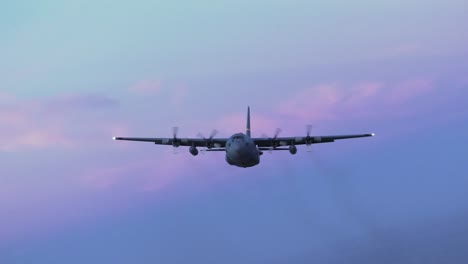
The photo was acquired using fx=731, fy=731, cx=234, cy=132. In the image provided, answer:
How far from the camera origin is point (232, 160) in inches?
4318

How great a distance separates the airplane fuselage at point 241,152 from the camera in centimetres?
10762

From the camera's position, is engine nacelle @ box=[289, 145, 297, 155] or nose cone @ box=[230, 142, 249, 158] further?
engine nacelle @ box=[289, 145, 297, 155]

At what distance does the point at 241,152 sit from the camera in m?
107

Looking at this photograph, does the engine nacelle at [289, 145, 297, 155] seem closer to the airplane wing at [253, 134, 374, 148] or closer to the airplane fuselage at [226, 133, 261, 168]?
the airplane fuselage at [226, 133, 261, 168]

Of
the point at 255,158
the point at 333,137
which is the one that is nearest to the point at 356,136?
the point at 333,137

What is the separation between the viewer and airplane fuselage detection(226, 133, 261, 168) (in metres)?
108

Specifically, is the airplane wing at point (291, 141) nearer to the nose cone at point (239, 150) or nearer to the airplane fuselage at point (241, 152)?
the airplane fuselage at point (241, 152)

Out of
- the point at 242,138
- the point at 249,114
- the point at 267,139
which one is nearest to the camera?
the point at 242,138

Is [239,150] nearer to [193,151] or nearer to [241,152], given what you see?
[241,152]

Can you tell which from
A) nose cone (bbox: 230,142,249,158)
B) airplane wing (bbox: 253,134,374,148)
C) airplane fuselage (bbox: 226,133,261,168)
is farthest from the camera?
airplane wing (bbox: 253,134,374,148)

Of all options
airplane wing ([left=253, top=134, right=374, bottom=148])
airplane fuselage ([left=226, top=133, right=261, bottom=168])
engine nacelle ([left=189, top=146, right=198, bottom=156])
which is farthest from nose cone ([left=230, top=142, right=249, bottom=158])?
airplane wing ([left=253, top=134, right=374, bottom=148])

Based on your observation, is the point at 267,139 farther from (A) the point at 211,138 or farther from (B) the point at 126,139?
(B) the point at 126,139

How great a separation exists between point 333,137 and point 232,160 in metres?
23.4

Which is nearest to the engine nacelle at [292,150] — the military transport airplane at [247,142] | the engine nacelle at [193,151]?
the military transport airplane at [247,142]
